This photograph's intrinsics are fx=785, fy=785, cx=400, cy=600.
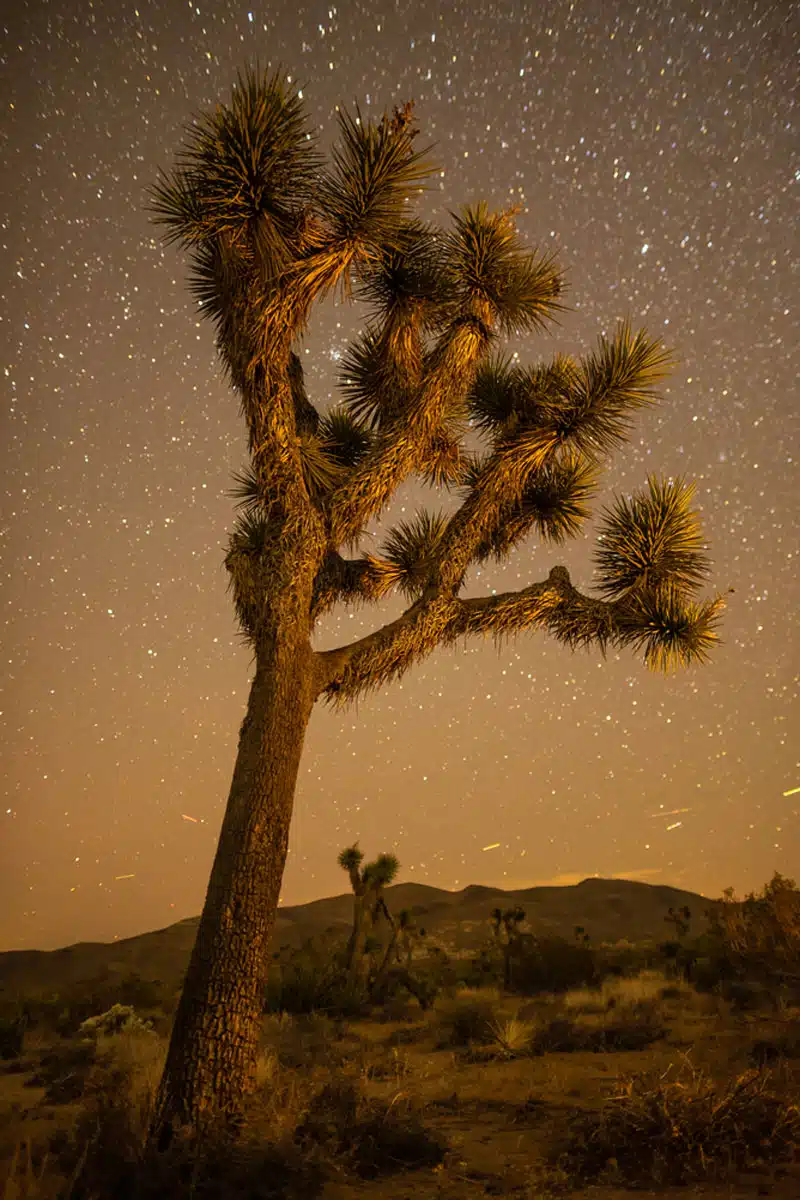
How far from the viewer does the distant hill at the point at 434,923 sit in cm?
3600

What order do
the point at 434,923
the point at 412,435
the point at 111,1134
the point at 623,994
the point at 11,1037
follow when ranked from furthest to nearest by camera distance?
the point at 434,923 < the point at 623,994 < the point at 11,1037 < the point at 412,435 < the point at 111,1134

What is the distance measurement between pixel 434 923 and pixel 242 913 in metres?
41.8

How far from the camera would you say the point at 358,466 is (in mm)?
7852

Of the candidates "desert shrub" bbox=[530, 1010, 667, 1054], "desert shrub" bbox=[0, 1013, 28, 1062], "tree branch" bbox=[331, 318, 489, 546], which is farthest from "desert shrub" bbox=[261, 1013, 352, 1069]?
"tree branch" bbox=[331, 318, 489, 546]

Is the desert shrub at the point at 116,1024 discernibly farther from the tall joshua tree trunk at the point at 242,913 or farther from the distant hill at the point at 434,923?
the distant hill at the point at 434,923

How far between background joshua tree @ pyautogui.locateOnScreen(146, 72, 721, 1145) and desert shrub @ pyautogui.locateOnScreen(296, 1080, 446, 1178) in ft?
2.02

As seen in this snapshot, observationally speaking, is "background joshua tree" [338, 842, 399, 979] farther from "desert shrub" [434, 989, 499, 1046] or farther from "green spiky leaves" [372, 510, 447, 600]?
"green spiky leaves" [372, 510, 447, 600]

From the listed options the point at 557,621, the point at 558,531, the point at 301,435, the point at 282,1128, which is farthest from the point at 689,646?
the point at 282,1128

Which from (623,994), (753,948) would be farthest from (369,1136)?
(753,948)

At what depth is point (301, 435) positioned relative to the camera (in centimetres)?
805

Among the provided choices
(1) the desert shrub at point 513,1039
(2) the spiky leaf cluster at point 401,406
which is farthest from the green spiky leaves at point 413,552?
(1) the desert shrub at point 513,1039

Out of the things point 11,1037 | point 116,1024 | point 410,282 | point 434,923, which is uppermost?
point 410,282

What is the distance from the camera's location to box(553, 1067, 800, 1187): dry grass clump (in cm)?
432

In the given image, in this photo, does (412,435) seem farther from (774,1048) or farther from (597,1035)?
(597,1035)
